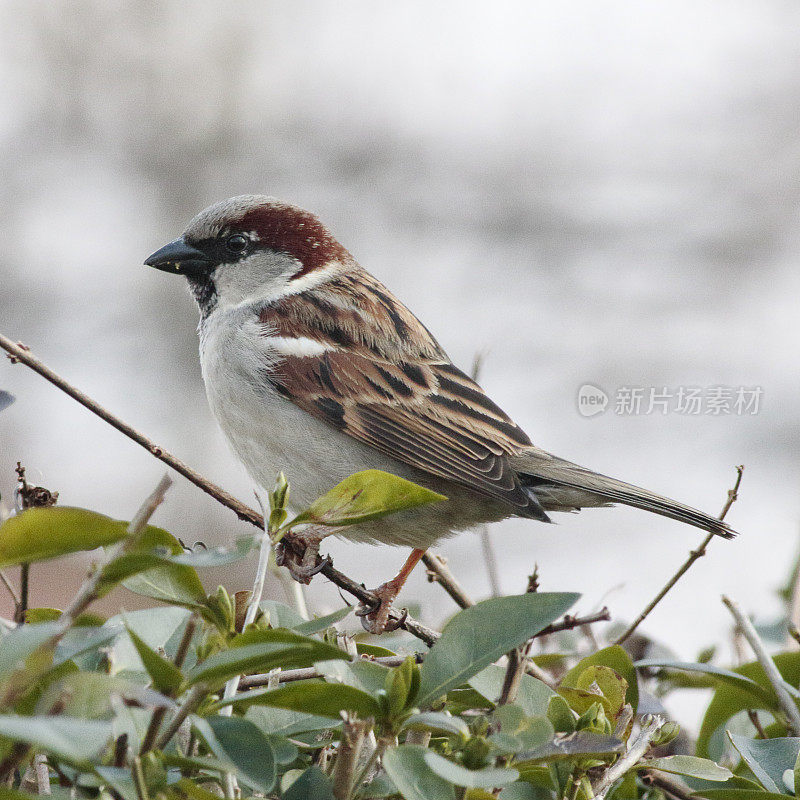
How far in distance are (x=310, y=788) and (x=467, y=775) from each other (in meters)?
0.13

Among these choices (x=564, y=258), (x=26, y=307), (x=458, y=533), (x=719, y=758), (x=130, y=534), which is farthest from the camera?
(x=564, y=258)

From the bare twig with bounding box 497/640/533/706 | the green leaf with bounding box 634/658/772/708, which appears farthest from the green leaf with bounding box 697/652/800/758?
the bare twig with bounding box 497/640/533/706

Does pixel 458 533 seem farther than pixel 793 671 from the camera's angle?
Yes

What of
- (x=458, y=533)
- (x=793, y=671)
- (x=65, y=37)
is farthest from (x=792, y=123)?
(x=793, y=671)

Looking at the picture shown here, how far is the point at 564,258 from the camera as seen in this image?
26.4 feet

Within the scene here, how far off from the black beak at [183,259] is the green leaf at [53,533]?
6.24ft

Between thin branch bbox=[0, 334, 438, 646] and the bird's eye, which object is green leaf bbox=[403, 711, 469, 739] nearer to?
thin branch bbox=[0, 334, 438, 646]

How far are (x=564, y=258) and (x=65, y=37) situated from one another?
449 cm

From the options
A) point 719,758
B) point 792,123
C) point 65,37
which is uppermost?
point 792,123

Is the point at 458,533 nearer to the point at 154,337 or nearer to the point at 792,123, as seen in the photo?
the point at 154,337

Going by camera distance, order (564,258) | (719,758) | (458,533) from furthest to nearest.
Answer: (564,258)
(458,533)
(719,758)

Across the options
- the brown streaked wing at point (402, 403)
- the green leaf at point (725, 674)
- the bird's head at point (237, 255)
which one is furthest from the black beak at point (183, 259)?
the green leaf at point (725, 674)

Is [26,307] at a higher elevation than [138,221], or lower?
lower

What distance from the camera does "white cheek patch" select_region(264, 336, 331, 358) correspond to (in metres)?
2.31
